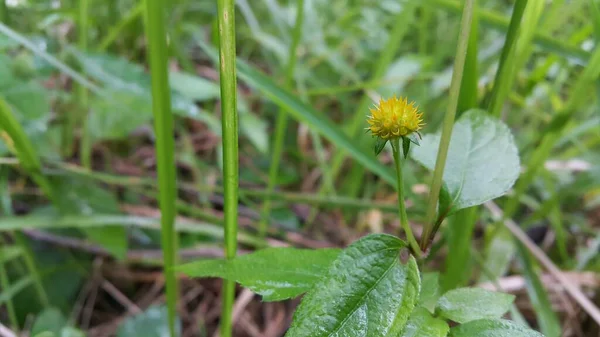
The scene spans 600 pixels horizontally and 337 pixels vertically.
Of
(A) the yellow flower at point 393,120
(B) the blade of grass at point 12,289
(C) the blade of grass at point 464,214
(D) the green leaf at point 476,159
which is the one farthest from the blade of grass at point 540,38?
(B) the blade of grass at point 12,289

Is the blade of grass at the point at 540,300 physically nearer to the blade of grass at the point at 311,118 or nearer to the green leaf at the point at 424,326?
the blade of grass at the point at 311,118

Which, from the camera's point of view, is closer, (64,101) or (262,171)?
(64,101)

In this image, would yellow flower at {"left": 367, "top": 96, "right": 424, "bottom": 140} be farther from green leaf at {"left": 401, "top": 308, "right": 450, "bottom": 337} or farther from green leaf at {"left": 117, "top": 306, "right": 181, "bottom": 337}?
→ green leaf at {"left": 117, "top": 306, "right": 181, "bottom": 337}

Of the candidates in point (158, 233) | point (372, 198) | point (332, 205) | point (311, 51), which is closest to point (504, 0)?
point (311, 51)

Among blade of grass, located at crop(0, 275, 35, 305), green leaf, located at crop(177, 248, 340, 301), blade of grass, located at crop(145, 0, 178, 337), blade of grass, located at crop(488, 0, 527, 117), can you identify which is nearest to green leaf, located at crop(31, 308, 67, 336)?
blade of grass, located at crop(0, 275, 35, 305)

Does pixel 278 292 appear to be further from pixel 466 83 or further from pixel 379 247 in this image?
pixel 466 83
